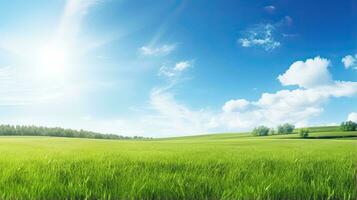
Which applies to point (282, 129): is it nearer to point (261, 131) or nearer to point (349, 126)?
point (261, 131)

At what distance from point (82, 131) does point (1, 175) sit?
66.5 m

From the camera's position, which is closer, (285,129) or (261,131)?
(261,131)

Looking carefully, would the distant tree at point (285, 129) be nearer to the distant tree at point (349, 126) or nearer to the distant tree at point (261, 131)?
the distant tree at point (261, 131)

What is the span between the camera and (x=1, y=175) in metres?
4.80

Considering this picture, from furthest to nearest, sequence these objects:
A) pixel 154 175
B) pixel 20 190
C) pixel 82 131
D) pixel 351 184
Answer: pixel 82 131, pixel 154 175, pixel 351 184, pixel 20 190

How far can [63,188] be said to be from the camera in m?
3.76

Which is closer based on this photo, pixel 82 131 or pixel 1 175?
pixel 1 175

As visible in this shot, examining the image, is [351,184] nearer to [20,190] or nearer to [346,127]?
[20,190]

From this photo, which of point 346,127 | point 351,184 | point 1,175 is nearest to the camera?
point 351,184

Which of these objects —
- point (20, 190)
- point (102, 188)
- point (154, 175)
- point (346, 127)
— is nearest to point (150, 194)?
point (102, 188)

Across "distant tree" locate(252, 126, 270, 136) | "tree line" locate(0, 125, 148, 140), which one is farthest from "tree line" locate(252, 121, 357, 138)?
"tree line" locate(0, 125, 148, 140)

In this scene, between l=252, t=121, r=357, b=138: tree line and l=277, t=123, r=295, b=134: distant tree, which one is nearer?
l=252, t=121, r=357, b=138: tree line

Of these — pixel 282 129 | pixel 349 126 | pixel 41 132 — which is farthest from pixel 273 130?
pixel 41 132

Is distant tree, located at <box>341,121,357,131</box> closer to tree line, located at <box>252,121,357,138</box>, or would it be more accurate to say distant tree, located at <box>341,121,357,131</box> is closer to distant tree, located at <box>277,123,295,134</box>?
tree line, located at <box>252,121,357,138</box>
